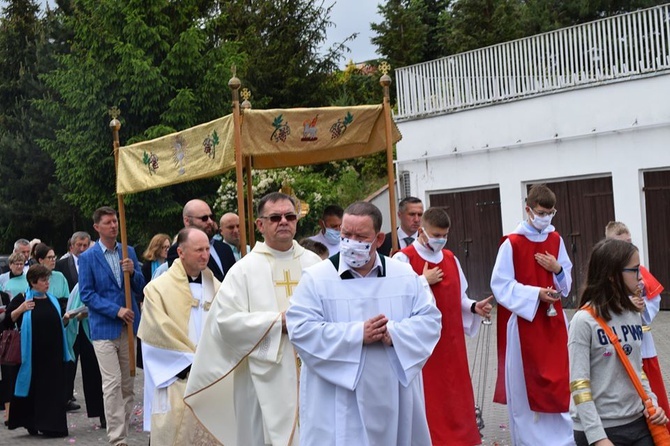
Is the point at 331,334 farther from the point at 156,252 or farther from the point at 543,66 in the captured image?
the point at 543,66

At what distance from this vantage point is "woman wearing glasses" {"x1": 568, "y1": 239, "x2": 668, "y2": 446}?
5.56m

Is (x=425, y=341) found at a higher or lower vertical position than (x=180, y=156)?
lower

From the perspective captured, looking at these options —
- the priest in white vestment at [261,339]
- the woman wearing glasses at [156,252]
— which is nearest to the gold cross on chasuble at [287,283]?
the priest in white vestment at [261,339]

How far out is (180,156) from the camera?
32.3 feet

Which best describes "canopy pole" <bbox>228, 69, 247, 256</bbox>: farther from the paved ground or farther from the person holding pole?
the paved ground

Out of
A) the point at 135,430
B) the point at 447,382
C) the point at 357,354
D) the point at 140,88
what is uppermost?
the point at 140,88

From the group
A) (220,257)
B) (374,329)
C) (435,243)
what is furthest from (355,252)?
(220,257)

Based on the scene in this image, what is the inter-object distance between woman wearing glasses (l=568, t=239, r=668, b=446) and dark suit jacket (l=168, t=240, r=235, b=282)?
4200 millimetres

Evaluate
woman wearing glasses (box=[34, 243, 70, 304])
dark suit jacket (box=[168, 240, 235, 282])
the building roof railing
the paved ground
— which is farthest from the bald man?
the building roof railing

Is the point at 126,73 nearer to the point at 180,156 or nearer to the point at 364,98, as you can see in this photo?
the point at 364,98

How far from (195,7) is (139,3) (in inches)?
92.9

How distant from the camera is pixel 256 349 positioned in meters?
7.17

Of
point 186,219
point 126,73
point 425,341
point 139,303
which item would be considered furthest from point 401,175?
point 425,341

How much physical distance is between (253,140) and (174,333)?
188 centimetres
